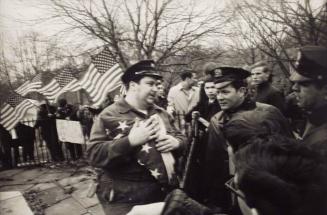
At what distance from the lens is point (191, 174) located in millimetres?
2176

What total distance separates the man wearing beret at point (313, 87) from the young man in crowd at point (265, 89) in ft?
6.55

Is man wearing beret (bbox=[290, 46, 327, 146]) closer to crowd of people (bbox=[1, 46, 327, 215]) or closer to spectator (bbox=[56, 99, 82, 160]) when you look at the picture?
crowd of people (bbox=[1, 46, 327, 215])

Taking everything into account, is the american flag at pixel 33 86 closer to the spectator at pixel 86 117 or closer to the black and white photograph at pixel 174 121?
the black and white photograph at pixel 174 121

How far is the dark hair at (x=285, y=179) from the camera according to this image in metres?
0.82

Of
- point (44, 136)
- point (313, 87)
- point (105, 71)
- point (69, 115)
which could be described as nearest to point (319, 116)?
point (313, 87)

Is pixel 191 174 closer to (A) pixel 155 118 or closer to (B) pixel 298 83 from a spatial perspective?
(A) pixel 155 118

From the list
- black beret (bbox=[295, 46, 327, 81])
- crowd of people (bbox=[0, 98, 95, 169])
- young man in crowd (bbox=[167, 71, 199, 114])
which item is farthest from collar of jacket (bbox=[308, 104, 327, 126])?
crowd of people (bbox=[0, 98, 95, 169])

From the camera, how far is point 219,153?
2.18 metres

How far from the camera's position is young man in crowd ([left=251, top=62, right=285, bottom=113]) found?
11.5ft

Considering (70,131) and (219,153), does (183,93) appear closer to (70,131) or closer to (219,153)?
(70,131)

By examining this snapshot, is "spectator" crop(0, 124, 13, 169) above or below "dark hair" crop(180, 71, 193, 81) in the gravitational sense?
below

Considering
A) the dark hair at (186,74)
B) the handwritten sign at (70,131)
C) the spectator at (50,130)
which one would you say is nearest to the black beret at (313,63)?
the dark hair at (186,74)

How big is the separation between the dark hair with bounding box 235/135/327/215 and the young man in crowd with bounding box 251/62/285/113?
2728 millimetres

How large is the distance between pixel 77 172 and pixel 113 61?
8.34 feet
